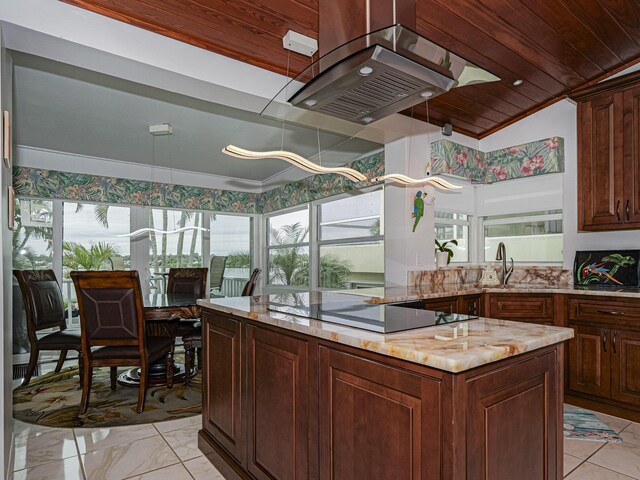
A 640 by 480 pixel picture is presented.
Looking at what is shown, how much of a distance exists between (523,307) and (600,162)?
1.36 metres

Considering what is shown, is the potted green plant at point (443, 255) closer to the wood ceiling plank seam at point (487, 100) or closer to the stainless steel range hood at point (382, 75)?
the wood ceiling plank seam at point (487, 100)

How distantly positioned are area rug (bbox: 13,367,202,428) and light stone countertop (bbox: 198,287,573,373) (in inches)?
75.1

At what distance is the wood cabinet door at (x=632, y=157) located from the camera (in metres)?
3.06

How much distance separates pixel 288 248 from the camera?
634 centimetres

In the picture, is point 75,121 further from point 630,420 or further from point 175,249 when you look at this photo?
point 630,420

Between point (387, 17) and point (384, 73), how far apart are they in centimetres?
28

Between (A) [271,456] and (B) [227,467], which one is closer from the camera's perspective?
(A) [271,456]

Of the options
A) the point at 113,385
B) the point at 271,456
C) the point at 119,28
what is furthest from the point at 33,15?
the point at 113,385

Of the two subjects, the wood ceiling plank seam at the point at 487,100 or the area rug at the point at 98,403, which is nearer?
the area rug at the point at 98,403

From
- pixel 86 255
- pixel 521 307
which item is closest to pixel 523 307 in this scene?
pixel 521 307

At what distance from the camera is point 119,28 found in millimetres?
2186

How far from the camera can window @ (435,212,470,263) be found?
428 centimetres

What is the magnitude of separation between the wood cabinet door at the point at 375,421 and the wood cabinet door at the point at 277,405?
0.43ft

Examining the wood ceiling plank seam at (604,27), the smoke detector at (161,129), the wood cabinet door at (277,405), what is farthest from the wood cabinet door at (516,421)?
the smoke detector at (161,129)
